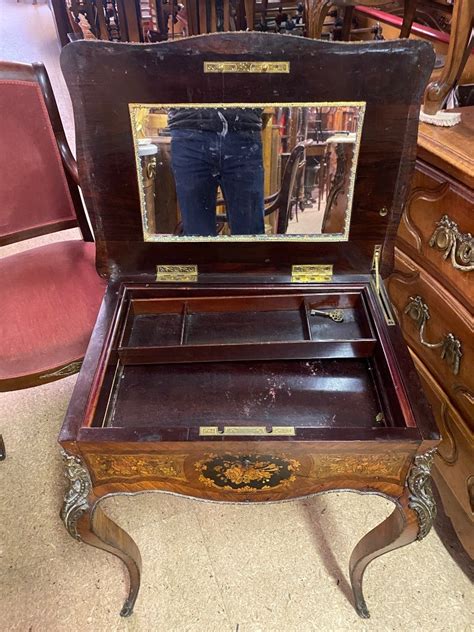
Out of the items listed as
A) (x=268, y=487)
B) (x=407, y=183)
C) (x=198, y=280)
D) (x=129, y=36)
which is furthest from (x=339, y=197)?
(x=129, y=36)

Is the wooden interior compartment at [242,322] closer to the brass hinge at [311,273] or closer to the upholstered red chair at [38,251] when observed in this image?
the brass hinge at [311,273]

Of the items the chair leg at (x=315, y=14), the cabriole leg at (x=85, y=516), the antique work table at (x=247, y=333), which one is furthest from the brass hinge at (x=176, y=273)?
the chair leg at (x=315, y=14)

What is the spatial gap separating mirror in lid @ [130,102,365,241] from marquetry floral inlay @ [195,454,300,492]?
0.42m

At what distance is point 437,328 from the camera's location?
105cm

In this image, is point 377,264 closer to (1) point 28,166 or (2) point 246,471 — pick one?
(2) point 246,471

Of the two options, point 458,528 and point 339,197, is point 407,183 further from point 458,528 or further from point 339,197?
point 458,528

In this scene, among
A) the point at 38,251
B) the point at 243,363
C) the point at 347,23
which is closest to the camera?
the point at 243,363

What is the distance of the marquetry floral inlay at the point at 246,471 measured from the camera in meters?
0.71

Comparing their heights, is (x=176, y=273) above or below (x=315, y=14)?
below

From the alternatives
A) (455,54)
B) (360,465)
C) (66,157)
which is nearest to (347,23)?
(455,54)

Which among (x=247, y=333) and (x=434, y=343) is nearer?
(x=247, y=333)

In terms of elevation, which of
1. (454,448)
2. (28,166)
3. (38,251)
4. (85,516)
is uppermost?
(28,166)

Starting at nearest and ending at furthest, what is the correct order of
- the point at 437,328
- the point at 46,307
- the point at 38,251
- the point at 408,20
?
1. the point at 437,328
2. the point at 46,307
3. the point at 38,251
4. the point at 408,20

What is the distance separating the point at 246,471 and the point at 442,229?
591 mm
